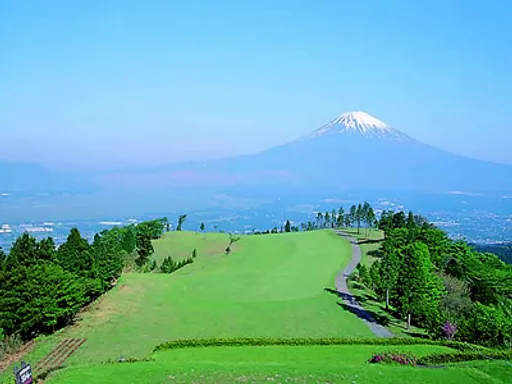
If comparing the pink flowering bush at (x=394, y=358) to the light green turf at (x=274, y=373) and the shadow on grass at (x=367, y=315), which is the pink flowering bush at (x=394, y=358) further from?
the shadow on grass at (x=367, y=315)

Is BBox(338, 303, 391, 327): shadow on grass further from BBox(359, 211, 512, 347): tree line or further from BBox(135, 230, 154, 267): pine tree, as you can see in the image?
BBox(135, 230, 154, 267): pine tree

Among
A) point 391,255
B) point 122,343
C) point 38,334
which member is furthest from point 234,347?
point 391,255

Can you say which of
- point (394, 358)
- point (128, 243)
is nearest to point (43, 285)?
point (394, 358)

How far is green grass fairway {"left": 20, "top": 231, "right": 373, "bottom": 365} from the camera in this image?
91.6 feet

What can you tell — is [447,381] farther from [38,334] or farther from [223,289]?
[223,289]

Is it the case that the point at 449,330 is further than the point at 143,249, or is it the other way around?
the point at 143,249

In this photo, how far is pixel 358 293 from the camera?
40969mm

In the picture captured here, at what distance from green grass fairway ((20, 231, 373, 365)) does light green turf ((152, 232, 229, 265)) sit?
9567 mm

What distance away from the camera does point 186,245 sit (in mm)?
73438

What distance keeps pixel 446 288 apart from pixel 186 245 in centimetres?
4453

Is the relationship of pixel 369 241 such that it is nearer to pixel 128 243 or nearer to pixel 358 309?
pixel 128 243

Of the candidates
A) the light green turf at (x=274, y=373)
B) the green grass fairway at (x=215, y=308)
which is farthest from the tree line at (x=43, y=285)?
the light green turf at (x=274, y=373)

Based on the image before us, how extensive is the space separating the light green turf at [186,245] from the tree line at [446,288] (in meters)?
28.4

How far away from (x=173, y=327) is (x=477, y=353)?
17539 mm
